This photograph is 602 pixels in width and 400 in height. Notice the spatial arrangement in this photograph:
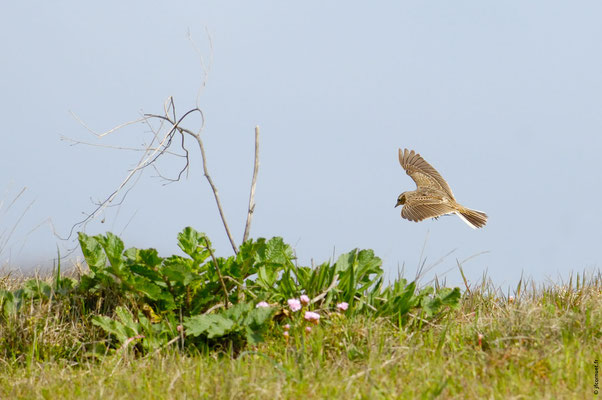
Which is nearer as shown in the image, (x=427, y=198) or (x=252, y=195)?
(x=252, y=195)

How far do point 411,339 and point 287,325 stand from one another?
86 cm

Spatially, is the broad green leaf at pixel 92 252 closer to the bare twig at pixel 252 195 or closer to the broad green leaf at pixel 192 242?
the broad green leaf at pixel 192 242

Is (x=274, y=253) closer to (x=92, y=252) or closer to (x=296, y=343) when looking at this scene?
(x=296, y=343)

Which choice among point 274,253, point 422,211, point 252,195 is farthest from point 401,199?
point 274,253

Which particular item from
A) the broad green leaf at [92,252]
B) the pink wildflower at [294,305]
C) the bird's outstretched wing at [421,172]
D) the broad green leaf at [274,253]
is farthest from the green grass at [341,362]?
the bird's outstretched wing at [421,172]

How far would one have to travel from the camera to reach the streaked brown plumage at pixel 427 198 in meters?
8.52

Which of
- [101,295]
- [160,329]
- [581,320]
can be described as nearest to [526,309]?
[581,320]

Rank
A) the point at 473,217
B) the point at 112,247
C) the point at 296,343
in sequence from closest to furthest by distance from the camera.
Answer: the point at 296,343 < the point at 112,247 < the point at 473,217

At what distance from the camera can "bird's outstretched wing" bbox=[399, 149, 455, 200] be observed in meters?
10.2

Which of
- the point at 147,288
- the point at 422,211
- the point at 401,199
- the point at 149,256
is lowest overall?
the point at 147,288

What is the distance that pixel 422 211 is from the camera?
8.48m

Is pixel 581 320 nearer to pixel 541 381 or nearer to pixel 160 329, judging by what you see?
pixel 541 381

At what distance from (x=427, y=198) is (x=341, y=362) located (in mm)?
5315

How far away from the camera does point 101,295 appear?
5.34 m
